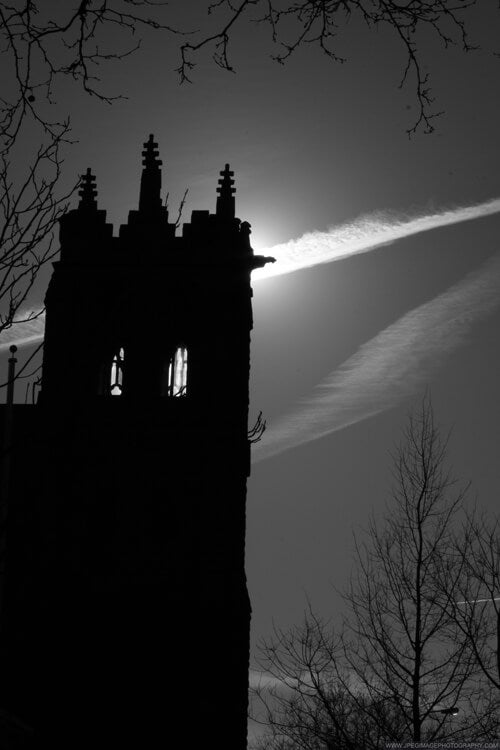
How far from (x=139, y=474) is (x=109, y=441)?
1.36m

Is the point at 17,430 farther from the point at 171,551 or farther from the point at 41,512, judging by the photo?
the point at 171,551

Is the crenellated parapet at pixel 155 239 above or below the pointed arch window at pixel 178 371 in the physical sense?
above

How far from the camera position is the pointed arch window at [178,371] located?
3082 centimetres

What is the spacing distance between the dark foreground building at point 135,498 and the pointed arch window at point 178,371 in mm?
54

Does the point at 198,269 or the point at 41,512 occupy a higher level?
the point at 198,269

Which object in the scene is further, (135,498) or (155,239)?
(155,239)

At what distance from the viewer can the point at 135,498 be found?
29.6 metres

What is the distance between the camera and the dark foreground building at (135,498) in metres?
28.2

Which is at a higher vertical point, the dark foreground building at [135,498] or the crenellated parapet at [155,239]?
the crenellated parapet at [155,239]

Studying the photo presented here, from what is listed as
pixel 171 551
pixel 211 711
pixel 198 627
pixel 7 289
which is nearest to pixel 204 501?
pixel 171 551

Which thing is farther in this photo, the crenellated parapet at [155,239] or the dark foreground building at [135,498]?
the crenellated parapet at [155,239]

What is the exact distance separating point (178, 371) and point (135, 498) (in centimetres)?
424

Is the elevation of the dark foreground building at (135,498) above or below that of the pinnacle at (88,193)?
below

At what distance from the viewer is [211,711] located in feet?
92.2
